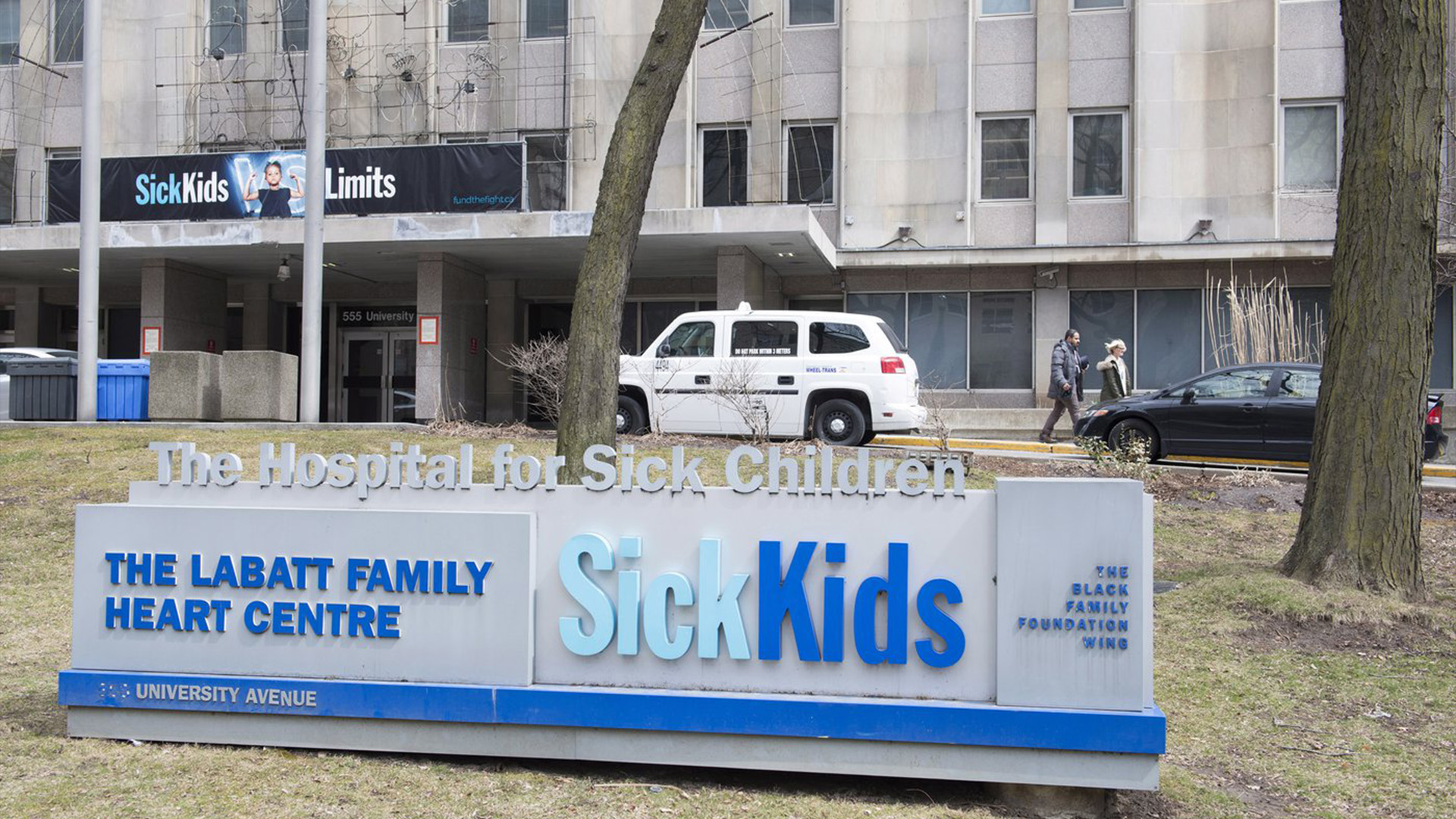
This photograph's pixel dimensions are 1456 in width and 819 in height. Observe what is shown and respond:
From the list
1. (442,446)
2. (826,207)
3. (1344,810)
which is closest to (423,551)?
(1344,810)

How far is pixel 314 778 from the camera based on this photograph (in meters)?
5.05

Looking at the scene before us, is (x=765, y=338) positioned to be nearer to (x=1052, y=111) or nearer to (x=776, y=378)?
(x=776, y=378)

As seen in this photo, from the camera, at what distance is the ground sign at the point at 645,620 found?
491 cm

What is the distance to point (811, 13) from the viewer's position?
76.9ft

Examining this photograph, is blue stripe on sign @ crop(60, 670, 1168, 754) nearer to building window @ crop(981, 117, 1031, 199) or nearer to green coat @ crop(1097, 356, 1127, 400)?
green coat @ crop(1097, 356, 1127, 400)

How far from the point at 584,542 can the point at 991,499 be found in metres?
1.75

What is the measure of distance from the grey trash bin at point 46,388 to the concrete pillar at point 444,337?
5291mm

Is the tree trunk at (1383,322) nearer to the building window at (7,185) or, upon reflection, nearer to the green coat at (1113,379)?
the green coat at (1113,379)

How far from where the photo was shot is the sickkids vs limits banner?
20.0 metres

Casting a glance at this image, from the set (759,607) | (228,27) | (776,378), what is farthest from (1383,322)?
(228,27)

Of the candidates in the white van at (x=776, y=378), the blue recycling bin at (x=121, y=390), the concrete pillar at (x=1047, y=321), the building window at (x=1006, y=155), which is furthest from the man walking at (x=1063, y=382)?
the blue recycling bin at (x=121, y=390)

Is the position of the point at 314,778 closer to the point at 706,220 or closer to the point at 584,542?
the point at 584,542

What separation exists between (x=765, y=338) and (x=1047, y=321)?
28.5 ft

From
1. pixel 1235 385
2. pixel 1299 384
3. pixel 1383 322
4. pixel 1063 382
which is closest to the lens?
pixel 1383 322
